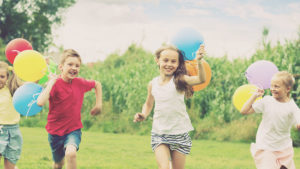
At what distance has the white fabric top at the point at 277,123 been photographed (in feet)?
14.2

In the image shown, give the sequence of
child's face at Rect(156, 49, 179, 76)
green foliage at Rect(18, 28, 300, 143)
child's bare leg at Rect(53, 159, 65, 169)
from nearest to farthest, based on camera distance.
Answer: child's face at Rect(156, 49, 179, 76), child's bare leg at Rect(53, 159, 65, 169), green foliage at Rect(18, 28, 300, 143)

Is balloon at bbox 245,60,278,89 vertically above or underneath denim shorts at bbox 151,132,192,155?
above

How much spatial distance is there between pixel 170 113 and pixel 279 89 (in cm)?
120

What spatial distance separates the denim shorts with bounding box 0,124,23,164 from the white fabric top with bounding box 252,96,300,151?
2.98 meters

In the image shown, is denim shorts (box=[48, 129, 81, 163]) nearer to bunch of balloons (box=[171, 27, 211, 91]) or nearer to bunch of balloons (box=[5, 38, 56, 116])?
bunch of balloons (box=[5, 38, 56, 116])

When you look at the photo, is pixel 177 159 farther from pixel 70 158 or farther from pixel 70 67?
pixel 70 67

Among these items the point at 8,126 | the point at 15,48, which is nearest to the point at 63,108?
the point at 8,126

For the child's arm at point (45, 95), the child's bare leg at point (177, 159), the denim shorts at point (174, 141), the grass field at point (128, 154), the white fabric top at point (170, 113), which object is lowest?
the grass field at point (128, 154)

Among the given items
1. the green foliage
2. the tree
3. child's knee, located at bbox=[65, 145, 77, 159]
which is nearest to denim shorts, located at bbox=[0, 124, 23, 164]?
child's knee, located at bbox=[65, 145, 77, 159]

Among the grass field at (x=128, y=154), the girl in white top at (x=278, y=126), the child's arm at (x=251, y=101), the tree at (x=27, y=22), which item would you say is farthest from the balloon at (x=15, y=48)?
the tree at (x=27, y=22)

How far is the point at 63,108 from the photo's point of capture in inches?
184

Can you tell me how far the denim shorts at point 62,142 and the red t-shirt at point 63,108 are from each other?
6 centimetres

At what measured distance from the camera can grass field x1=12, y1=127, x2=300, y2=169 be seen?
6.71 meters

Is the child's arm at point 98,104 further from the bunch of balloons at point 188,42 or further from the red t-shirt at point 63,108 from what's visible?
the bunch of balloons at point 188,42
